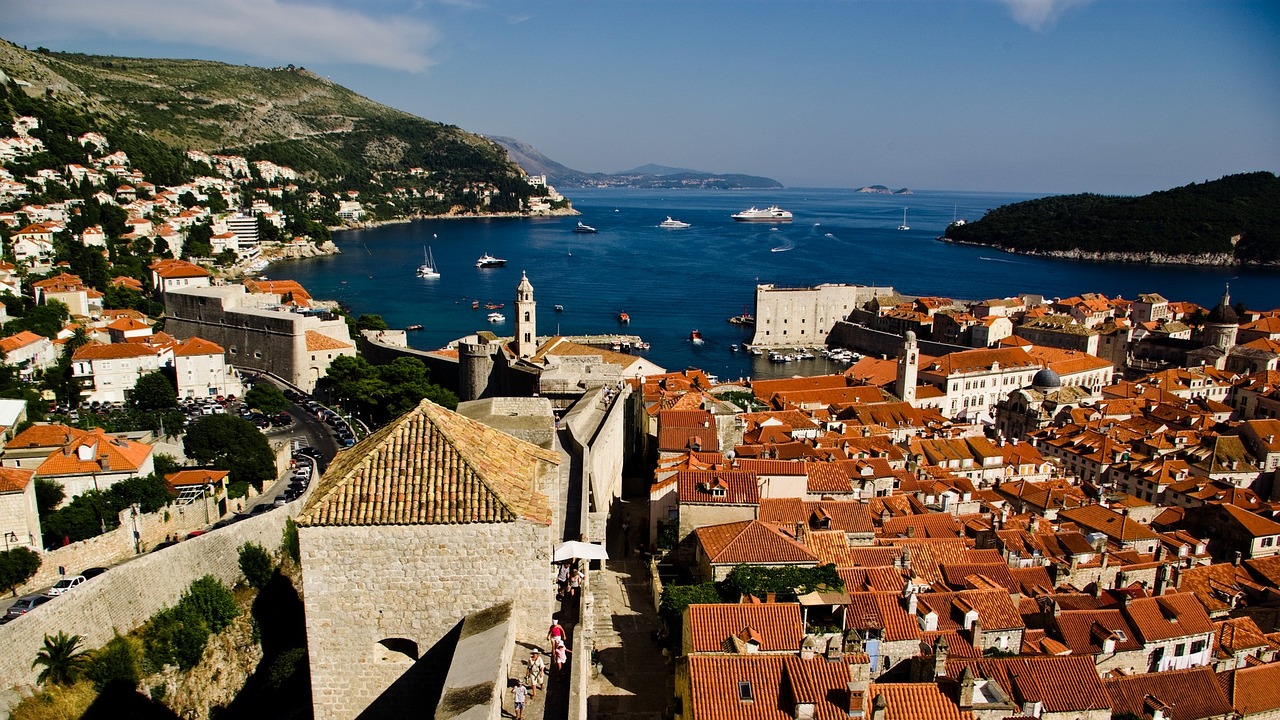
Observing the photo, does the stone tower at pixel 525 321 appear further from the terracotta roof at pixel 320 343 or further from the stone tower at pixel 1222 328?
the stone tower at pixel 1222 328

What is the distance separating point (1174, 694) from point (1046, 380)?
3093cm

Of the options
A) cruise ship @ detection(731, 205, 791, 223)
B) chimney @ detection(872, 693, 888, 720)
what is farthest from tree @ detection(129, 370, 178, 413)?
cruise ship @ detection(731, 205, 791, 223)

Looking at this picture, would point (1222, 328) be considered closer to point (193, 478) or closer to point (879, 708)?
point (879, 708)

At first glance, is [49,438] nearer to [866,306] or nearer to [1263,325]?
[866,306]

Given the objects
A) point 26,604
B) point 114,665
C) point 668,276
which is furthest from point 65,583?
point 668,276

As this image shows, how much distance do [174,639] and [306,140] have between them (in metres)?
148

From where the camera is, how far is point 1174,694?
12.6 m

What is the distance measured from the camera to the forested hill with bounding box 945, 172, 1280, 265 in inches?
4444

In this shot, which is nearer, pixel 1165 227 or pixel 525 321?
pixel 525 321

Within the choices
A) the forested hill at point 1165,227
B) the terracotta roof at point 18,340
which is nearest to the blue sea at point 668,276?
the forested hill at point 1165,227

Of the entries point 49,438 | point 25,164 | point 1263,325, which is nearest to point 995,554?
point 49,438

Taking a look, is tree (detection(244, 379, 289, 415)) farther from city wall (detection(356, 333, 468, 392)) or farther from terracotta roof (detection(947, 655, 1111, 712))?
terracotta roof (detection(947, 655, 1111, 712))

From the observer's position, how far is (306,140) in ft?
481

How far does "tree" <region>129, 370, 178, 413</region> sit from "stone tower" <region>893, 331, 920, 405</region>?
30.1m
